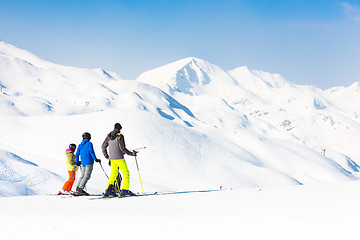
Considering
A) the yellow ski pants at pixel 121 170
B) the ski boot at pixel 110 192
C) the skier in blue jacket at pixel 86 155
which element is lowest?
the ski boot at pixel 110 192

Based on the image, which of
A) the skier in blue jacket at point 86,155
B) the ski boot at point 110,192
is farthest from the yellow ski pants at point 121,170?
the skier in blue jacket at point 86,155

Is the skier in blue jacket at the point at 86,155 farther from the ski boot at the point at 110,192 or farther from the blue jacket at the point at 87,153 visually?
the ski boot at the point at 110,192

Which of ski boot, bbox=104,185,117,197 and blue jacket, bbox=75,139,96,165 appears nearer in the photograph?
ski boot, bbox=104,185,117,197

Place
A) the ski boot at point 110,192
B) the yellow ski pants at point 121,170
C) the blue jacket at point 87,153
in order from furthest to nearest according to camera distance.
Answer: the blue jacket at point 87,153, the ski boot at point 110,192, the yellow ski pants at point 121,170

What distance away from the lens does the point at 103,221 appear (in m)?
8.50

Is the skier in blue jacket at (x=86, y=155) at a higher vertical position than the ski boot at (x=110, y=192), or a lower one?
higher

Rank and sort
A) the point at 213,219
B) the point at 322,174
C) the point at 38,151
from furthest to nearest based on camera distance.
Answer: the point at 322,174, the point at 38,151, the point at 213,219

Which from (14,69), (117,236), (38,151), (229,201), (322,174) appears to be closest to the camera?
(117,236)

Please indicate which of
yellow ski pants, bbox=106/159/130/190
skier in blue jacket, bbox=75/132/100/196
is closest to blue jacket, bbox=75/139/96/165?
skier in blue jacket, bbox=75/132/100/196

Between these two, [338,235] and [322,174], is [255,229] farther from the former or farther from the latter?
[322,174]

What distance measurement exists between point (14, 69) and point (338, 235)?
19332cm

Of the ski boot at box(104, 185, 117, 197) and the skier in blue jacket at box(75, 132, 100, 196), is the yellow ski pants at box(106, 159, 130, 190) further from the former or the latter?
the skier in blue jacket at box(75, 132, 100, 196)

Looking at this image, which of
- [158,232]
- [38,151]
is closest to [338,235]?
[158,232]

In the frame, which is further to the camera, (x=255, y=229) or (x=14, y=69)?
(x=14, y=69)
